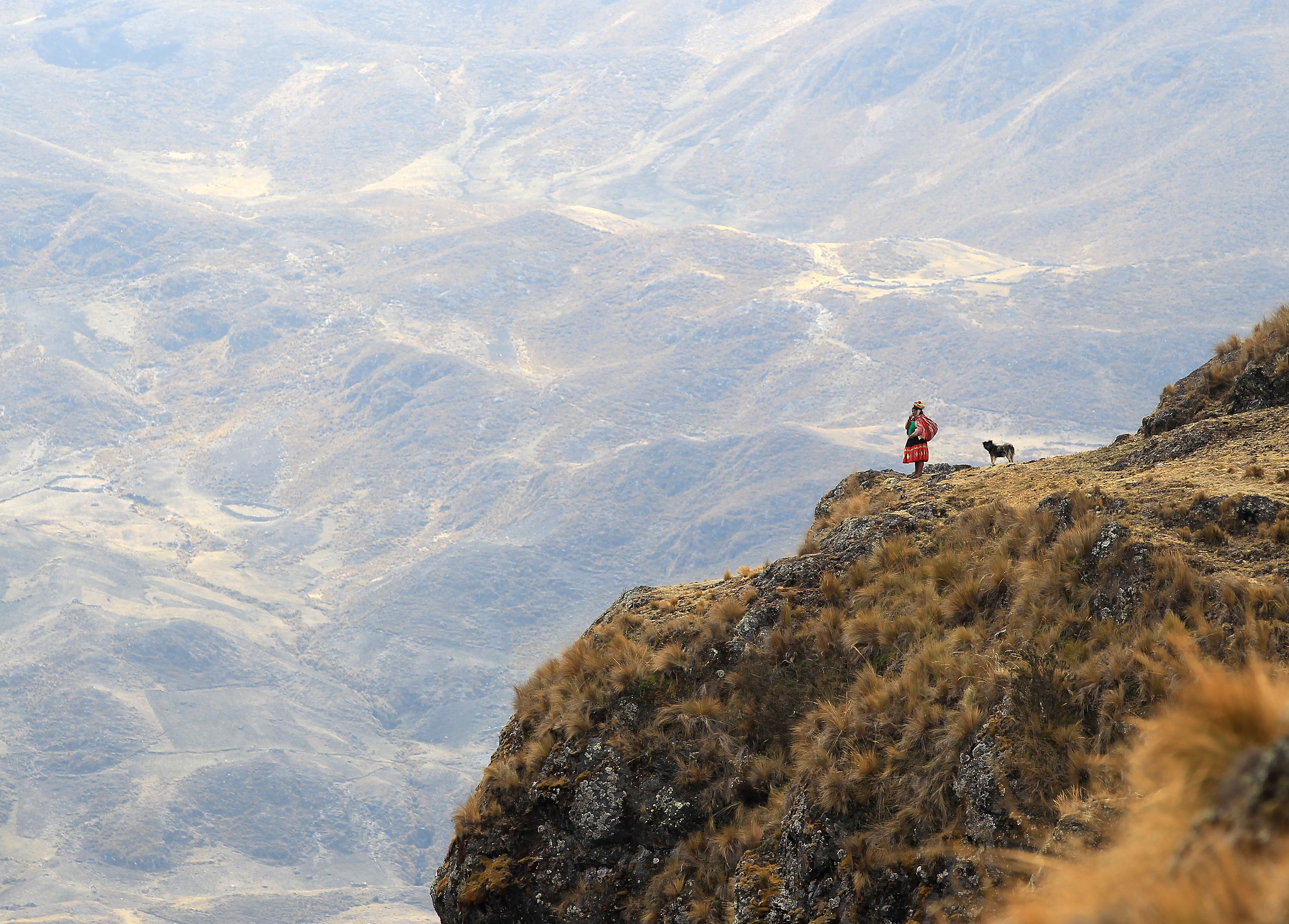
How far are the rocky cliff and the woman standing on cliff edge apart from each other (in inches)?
121

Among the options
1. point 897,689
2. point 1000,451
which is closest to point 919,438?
point 1000,451

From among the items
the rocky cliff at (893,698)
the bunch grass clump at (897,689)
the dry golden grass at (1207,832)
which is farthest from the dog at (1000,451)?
the dry golden grass at (1207,832)

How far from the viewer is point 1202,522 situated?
38.7ft

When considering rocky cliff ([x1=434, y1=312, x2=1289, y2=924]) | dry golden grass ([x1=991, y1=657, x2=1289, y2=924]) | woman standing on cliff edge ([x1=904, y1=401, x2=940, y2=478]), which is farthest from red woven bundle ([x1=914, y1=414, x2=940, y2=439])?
dry golden grass ([x1=991, y1=657, x2=1289, y2=924])

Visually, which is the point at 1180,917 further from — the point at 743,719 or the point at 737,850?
the point at 743,719

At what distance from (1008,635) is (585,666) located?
222 inches

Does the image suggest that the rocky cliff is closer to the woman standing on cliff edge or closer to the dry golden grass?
the woman standing on cliff edge

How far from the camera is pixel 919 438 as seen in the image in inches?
819

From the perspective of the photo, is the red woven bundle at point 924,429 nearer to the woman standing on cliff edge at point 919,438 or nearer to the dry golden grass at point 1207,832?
the woman standing on cliff edge at point 919,438

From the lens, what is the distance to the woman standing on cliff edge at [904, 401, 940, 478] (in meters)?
20.5

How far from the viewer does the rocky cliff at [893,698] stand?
32.8ft

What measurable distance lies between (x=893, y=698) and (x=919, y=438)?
377 inches

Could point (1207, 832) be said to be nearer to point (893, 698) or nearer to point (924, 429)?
point (893, 698)

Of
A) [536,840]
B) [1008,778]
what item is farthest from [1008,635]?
[536,840]
